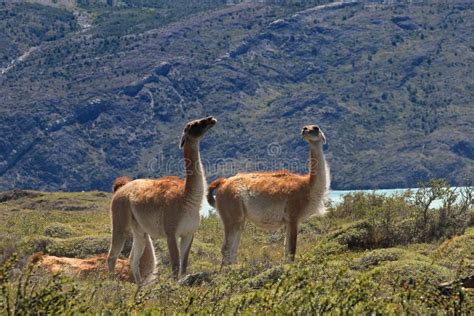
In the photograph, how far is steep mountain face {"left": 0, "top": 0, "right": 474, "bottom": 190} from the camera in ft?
350

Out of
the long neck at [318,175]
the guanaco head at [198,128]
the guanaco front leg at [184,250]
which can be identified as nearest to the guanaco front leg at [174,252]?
the guanaco front leg at [184,250]

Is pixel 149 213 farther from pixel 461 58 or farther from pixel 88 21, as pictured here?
pixel 88 21

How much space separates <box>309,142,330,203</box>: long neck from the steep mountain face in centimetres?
8076

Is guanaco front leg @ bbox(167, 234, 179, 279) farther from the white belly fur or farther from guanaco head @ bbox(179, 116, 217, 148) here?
the white belly fur

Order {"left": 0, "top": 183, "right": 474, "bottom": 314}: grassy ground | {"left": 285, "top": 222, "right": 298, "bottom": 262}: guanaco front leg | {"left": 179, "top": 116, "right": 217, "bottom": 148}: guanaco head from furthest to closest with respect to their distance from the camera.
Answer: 1. {"left": 285, "top": 222, "right": 298, "bottom": 262}: guanaco front leg
2. {"left": 179, "top": 116, "right": 217, "bottom": 148}: guanaco head
3. {"left": 0, "top": 183, "right": 474, "bottom": 314}: grassy ground

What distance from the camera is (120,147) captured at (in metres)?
121

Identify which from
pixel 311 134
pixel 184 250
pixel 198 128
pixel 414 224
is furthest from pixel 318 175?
pixel 414 224

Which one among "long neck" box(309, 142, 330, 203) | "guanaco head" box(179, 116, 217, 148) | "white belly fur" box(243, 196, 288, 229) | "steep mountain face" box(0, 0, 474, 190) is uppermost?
"guanaco head" box(179, 116, 217, 148)

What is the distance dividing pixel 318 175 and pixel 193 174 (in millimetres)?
2150

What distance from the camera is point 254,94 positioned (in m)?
125

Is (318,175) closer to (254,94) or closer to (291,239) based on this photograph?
(291,239)

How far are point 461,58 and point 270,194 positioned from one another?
356 feet

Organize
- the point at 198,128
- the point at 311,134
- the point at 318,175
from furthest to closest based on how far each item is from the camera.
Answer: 1. the point at 311,134
2. the point at 318,175
3. the point at 198,128

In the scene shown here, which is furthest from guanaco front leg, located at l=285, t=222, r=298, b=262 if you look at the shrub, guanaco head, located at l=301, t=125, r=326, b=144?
the shrub
